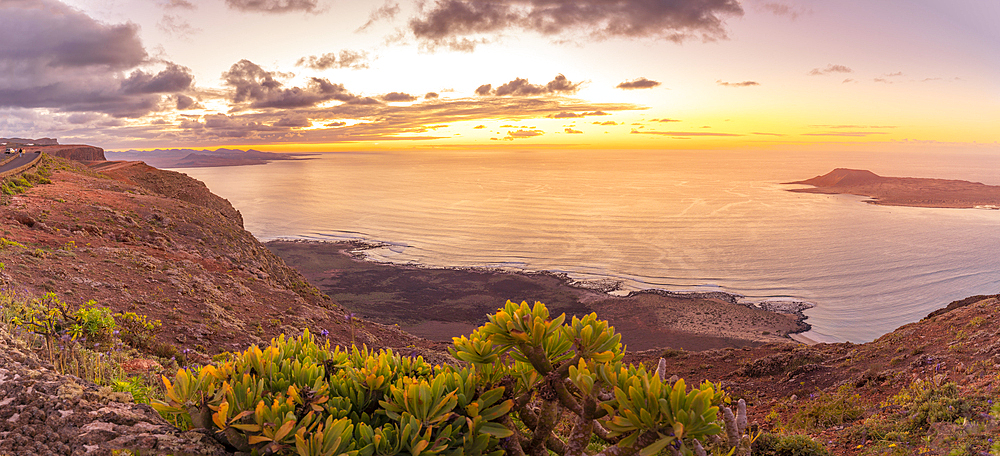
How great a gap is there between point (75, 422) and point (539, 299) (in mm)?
40944

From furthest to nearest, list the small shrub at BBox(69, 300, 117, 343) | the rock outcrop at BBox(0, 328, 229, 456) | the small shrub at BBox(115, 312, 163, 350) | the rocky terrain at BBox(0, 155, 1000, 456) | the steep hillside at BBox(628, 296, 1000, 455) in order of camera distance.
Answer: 1. the small shrub at BBox(115, 312, 163, 350)
2. the small shrub at BBox(69, 300, 117, 343)
3. the steep hillside at BBox(628, 296, 1000, 455)
4. the rocky terrain at BBox(0, 155, 1000, 456)
5. the rock outcrop at BBox(0, 328, 229, 456)

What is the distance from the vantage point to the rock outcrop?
2.85m

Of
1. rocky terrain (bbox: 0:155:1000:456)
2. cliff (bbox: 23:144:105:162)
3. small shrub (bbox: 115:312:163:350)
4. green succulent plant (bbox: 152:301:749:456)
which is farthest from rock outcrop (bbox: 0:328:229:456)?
cliff (bbox: 23:144:105:162)

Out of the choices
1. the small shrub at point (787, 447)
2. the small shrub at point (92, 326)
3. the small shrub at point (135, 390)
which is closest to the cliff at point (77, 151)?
the small shrub at point (92, 326)

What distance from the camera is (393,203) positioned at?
370ft

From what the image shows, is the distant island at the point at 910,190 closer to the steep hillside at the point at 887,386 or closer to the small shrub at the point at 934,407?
the steep hillside at the point at 887,386

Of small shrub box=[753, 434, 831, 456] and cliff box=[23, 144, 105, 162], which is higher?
cliff box=[23, 144, 105, 162]

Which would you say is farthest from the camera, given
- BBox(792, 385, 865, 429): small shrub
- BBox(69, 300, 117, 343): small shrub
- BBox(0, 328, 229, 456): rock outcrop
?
BBox(792, 385, 865, 429): small shrub

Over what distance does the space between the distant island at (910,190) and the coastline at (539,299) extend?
93.6 meters

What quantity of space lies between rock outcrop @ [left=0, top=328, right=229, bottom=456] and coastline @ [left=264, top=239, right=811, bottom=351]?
30.0 m

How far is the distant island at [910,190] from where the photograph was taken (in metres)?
102

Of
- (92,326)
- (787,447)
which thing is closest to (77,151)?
(92,326)

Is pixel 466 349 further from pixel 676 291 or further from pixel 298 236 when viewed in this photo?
pixel 298 236

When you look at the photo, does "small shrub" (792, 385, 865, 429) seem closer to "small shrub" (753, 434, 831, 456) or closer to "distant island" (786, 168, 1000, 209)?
"small shrub" (753, 434, 831, 456)
